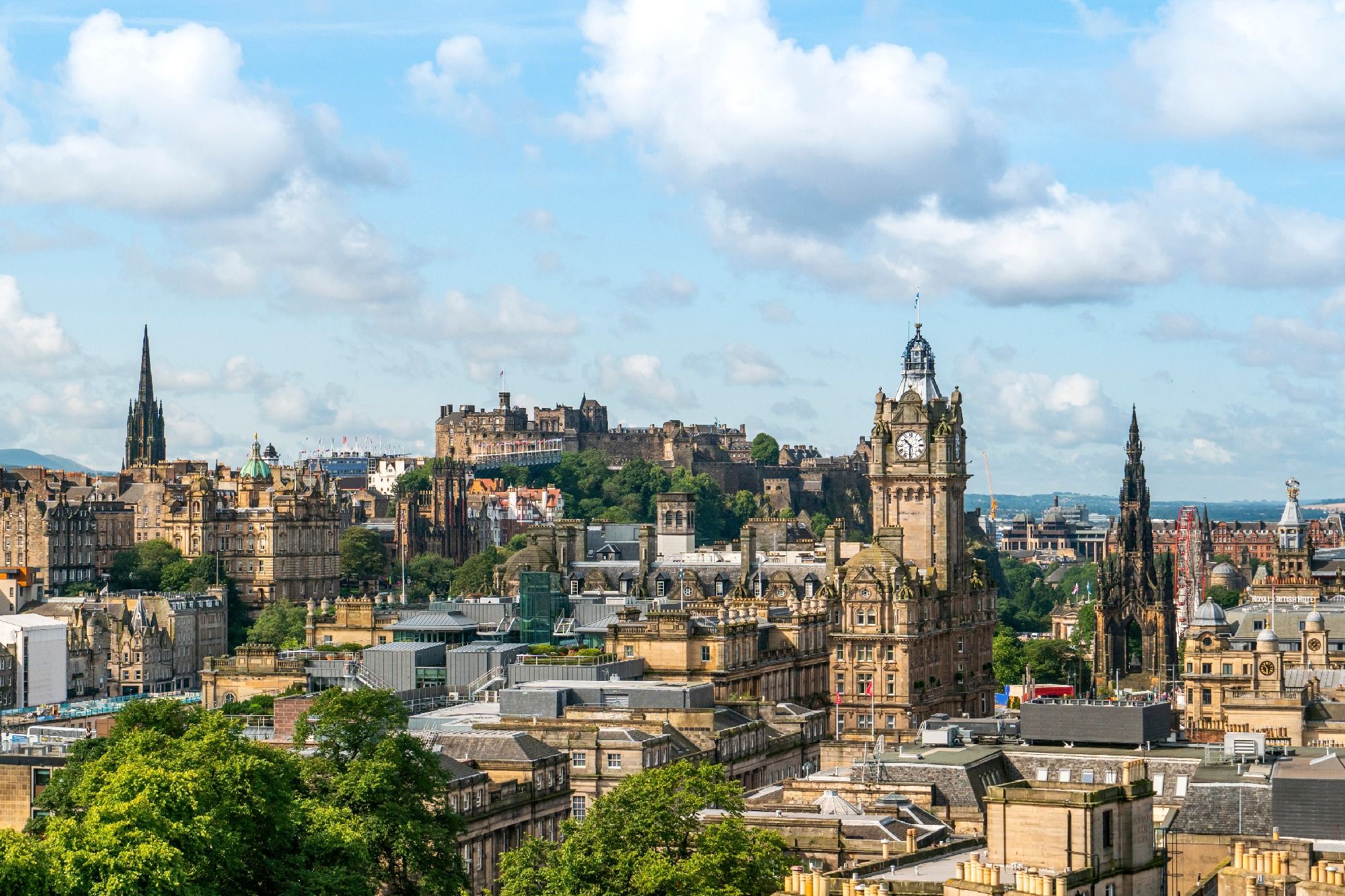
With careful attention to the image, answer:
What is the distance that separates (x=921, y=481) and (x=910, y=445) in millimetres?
2365

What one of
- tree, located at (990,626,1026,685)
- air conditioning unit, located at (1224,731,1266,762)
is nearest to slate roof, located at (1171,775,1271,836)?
air conditioning unit, located at (1224,731,1266,762)

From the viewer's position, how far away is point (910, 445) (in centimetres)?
15450

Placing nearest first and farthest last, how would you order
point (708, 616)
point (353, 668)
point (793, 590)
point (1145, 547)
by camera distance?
point (353, 668)
point (708, 616)
point (793, 590)
point (1145, 547)

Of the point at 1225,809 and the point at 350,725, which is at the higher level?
the point at 350,725

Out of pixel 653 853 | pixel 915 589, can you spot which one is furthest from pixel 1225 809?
pixel 915 589

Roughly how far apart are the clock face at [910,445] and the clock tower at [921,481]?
4cm

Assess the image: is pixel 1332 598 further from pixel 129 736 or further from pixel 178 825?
pixel 178 825

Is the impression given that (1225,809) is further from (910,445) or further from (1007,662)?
(1007,662)

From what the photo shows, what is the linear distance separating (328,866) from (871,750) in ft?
106

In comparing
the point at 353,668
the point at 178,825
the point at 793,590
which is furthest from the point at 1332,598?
the point at 178,825

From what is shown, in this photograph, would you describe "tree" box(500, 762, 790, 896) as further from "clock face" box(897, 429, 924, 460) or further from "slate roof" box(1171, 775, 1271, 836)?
"clock face" box(897, 429, 924, 460)

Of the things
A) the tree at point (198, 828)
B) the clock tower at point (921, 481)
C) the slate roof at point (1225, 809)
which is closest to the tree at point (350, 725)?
the tree at point (198, 828)

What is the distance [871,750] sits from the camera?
96.4 metres

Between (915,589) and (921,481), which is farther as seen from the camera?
(921,481)
